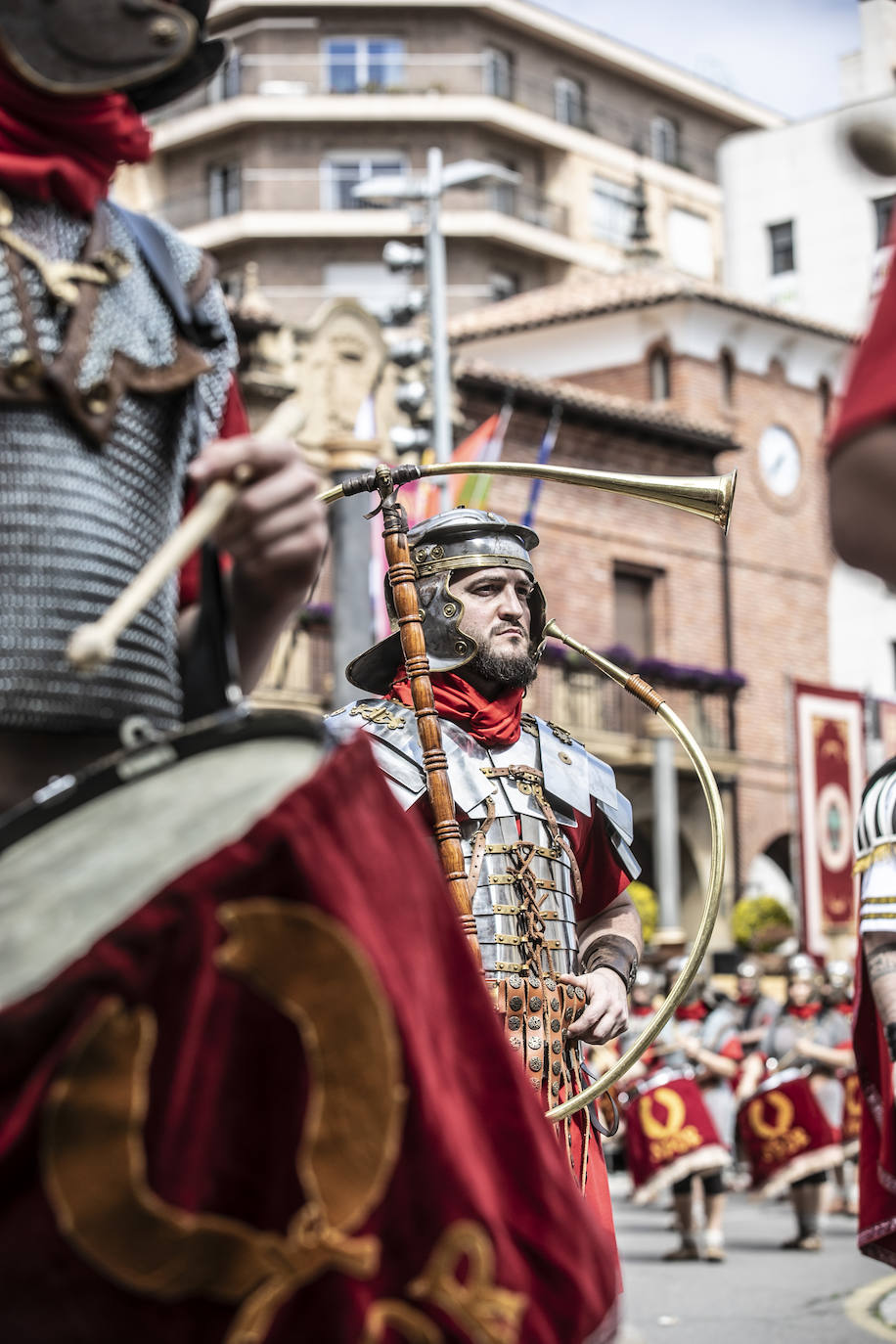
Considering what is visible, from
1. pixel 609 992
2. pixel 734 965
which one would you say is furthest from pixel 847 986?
pixel 609 992

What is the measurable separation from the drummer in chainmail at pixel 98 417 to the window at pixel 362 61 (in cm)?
5270

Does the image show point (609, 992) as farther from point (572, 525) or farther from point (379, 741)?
point (572, 525)

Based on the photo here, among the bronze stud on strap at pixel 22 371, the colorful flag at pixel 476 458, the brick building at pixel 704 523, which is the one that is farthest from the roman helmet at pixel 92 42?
the brick building at pixel 704 523

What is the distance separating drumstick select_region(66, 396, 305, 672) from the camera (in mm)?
2271

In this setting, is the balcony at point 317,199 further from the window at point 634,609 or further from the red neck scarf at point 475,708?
the red neck scarf at point 475,708

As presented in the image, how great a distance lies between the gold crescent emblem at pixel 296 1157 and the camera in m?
2.05

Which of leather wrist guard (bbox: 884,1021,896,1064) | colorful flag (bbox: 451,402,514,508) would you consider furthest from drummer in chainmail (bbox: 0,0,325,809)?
colorful flag (bbox: 451,402,514,508)

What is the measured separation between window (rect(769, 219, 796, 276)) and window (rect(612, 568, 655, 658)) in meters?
17.8

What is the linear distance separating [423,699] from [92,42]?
258 centimetres

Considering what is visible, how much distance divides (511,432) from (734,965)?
869 centimetres

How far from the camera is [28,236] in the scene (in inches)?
105

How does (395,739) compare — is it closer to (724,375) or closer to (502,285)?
(724,375)

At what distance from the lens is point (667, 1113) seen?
16016mm

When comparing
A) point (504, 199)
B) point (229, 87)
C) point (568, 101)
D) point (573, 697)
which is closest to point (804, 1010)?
point (573, 697)
